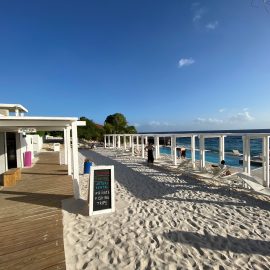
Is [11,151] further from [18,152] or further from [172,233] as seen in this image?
[172,233]

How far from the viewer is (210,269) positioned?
10.9 feet

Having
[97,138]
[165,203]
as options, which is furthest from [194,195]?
[97,138]

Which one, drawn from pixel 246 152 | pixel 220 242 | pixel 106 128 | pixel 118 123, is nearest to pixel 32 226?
pixel 220 242

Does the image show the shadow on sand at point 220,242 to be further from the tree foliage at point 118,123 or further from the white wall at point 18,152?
the tree foliage at point 118,123

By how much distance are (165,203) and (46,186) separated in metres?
4.03

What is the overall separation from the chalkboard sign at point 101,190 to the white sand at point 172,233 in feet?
0.76

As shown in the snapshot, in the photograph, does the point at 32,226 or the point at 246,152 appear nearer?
the point at 32,226

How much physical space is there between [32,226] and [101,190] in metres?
1.64

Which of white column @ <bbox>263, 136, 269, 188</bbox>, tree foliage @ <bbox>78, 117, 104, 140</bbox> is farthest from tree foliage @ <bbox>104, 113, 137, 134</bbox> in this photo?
white column @ <bbox>263, 136, 269, 188</bbox>

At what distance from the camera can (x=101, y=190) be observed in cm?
547

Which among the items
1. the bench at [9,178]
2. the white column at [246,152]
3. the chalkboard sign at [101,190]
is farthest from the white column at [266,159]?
the bench at [9,178]

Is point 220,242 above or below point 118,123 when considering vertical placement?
below

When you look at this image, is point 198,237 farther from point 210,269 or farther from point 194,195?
point 194,195

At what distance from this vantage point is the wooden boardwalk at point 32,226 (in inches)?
133
